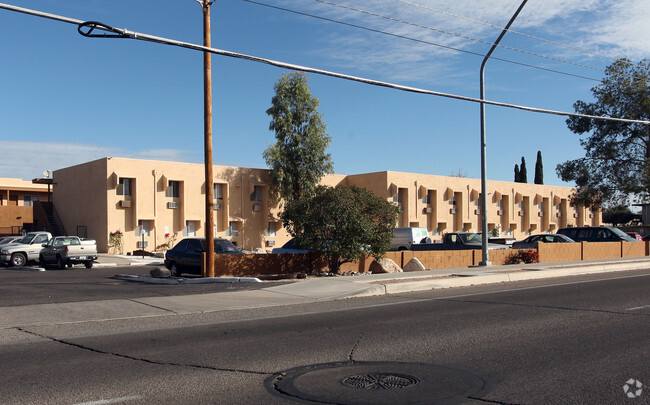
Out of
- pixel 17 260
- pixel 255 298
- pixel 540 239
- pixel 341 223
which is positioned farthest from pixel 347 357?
pixel 17 260

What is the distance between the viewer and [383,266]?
2273 centimetres

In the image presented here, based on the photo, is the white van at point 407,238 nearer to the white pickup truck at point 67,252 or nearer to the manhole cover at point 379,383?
the white pickup truck at point 67,252

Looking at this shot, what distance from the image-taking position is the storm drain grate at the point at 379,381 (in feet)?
22.3

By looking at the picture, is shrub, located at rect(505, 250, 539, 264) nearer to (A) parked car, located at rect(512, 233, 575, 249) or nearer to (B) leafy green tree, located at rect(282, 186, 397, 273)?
(A) parked car, located at rect(512, 233, 575, 249)

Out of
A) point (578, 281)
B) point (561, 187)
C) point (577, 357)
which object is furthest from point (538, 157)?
point (577, 357)

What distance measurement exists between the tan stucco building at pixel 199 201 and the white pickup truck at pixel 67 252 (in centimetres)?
999

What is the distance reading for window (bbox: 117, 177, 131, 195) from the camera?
41406 mm

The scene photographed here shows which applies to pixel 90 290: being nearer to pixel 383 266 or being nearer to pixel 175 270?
pixel 175 270

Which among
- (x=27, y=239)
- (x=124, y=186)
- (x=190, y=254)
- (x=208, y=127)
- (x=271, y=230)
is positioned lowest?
(x=190, y=254)

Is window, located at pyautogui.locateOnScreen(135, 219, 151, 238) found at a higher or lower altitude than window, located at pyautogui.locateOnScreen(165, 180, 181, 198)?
lower

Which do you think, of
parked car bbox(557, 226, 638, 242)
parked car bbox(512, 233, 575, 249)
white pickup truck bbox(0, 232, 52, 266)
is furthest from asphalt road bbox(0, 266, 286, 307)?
parked car bbox(557, 226, 638, 242)

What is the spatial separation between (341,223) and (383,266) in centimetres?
293

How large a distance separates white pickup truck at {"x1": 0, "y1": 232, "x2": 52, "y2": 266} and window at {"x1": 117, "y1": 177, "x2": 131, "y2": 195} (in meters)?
8.50

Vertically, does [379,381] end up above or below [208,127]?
below
